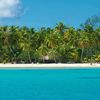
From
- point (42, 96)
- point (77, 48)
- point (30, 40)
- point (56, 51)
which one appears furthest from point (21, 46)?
point (42, 96)

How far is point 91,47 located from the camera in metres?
77.8

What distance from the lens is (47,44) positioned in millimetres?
75250

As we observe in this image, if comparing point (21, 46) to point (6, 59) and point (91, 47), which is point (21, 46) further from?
point (91, 47)

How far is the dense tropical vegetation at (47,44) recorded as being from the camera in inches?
2904

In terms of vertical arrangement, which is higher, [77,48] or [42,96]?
[77,48]

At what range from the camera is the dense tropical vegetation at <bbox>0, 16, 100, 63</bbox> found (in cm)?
7375

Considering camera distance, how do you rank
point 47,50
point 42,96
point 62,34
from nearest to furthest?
point 42,96, point 47,50, point 62,34

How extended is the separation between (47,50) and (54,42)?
6.83 ft

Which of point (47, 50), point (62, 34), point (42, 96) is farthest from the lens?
point (62, 34)

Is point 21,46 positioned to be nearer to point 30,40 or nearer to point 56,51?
point 30,40

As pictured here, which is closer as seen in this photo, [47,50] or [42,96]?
[42,96]

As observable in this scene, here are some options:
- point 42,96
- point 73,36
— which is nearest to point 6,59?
point 73,36

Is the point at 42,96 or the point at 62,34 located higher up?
the point at 62,34

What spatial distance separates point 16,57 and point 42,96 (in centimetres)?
5695
